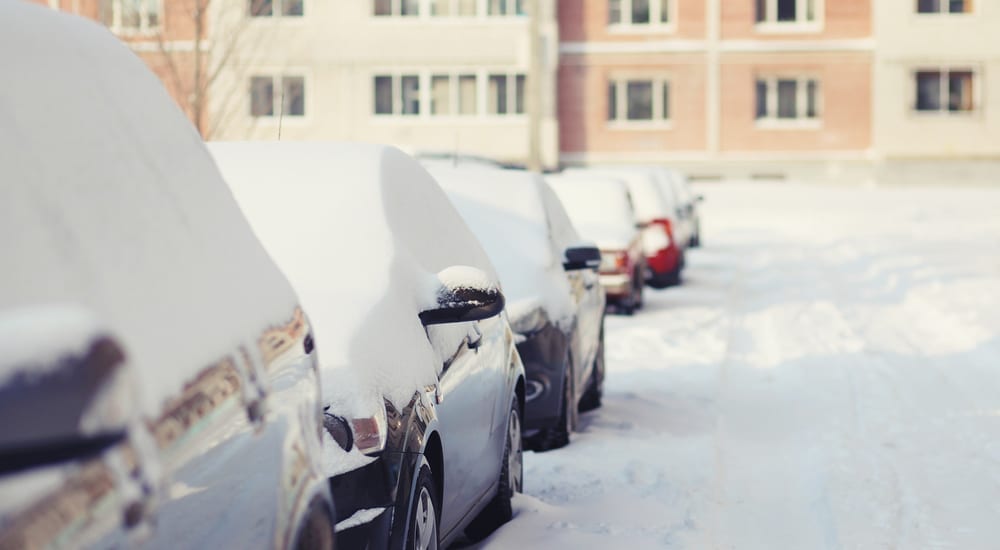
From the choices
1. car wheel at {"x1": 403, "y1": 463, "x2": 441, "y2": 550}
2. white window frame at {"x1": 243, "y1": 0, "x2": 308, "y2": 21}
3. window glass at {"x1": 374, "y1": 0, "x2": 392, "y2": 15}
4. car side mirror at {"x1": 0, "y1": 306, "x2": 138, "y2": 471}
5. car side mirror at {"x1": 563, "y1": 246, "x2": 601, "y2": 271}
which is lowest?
car wheel at {"x1": 403, "y1": 463, "x2": 441, "y2": 550}

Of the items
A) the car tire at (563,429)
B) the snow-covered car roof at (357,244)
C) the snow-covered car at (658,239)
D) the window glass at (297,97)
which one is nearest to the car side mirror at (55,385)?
the snow-covered car roof at (357,244)

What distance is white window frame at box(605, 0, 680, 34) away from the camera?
47.4 meters

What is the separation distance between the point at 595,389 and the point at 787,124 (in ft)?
125

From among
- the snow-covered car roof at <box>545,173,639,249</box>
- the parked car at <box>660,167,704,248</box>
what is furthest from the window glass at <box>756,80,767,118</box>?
the snow-covered car roof at <box>545,173,639,249</box>

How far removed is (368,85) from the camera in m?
45.9

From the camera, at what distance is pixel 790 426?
31.5 ft

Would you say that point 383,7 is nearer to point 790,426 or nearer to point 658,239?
point 658,239

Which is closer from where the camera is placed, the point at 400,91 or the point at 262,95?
the point at 400,91

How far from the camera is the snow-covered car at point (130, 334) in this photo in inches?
73.4

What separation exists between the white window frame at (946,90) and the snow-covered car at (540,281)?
128ft

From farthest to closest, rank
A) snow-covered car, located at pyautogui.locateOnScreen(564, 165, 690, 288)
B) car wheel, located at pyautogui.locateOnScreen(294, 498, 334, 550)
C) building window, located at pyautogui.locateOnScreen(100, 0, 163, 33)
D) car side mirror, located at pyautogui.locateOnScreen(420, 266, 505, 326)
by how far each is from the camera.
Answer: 1. snow-covered car, located at pyautogui.locateOnScreen(564, 165, 690, 288)
2. building window, located at pyautogui.locateOnScreen(100, 0, 163, 33)
3. car side mirror, located at pyautogui.locateOnScreen(420, 266, 505, 326)
4. car wheel, located at pyautogui.locateOnScreen(294, 498, 334, 550)

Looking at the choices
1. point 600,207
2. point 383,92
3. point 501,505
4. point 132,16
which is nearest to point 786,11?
point 383,92

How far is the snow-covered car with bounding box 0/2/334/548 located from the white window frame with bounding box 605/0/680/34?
4460 cm

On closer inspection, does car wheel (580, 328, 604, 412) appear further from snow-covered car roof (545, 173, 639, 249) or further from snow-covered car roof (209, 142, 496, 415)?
snow-covered car roof (545, 173, 639, 249)
